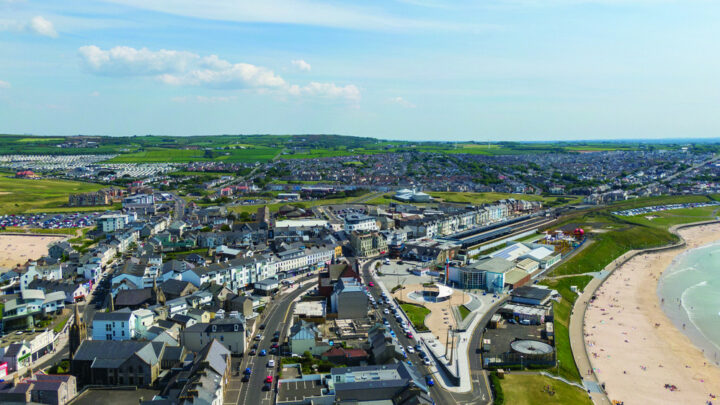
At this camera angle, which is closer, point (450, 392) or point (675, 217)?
point (450, 392)

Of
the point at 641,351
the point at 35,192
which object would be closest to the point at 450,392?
the point at 641,351

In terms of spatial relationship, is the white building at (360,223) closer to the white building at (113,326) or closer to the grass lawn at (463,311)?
the grass lawn at (463,311)

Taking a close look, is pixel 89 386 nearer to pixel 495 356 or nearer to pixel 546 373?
pixel 495 356

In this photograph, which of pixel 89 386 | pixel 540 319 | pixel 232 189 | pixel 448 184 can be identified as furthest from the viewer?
pixel 448 184

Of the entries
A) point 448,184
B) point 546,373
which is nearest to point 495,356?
point 546,373

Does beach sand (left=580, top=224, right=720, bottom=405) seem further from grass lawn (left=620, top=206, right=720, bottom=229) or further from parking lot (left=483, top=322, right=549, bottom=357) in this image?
grass lawn (left=620, top=206, right=720, bottom=229)

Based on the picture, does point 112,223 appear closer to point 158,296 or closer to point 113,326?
point 158,296
